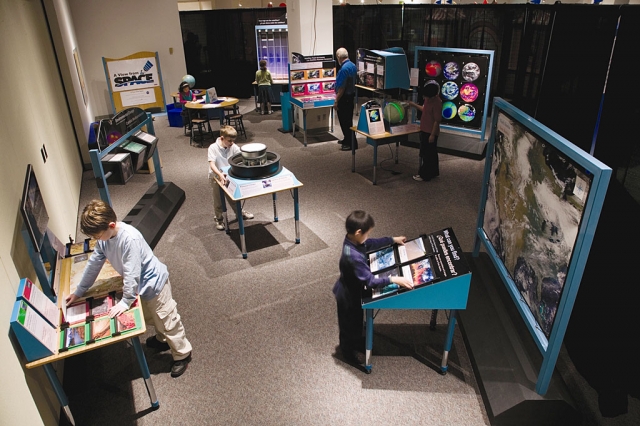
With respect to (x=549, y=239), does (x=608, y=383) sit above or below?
Result: below

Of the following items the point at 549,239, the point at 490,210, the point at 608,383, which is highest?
the point at 549,239

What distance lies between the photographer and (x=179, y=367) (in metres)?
3.76

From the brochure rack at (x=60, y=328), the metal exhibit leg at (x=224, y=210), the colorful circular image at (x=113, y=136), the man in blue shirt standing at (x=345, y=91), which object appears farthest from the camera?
the man in blue shirt standing at (x=345, y=91)

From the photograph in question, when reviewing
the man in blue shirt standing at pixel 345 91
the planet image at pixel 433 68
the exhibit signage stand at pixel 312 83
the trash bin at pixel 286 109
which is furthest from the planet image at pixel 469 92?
the trash bin at pixel 286 109

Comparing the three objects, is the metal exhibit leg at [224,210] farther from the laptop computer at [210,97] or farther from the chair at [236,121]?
the laptop computer at [210,97]

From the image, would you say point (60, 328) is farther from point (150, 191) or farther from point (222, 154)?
point (150, 191)

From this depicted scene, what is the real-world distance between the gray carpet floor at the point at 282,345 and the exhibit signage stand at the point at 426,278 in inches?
14.1

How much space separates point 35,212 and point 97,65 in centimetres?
922

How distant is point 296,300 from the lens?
4.63 m

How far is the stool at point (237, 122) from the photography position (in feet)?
32.8

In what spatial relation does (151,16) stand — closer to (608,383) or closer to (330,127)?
(330,127)

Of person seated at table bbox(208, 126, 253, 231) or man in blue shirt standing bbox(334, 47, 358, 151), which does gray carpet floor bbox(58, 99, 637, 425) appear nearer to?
person seated at table bbox(208, 126, 253, 231)

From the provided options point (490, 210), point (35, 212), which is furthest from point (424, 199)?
point (35, 212)

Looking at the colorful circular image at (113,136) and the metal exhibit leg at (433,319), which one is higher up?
the colorful circular image at (113,136)
